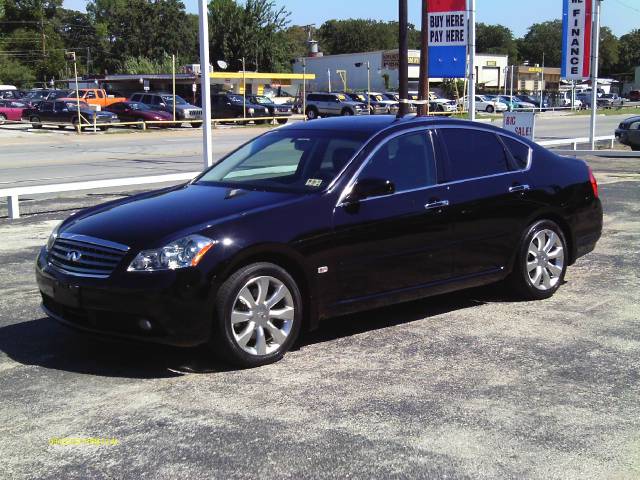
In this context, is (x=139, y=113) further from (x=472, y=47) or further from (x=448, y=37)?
(x=472, y=47)

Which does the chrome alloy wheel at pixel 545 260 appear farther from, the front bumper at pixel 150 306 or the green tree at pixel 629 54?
the green tree at pixel 629 54

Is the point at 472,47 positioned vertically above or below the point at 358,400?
above

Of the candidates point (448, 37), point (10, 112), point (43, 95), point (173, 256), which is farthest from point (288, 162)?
point (43, 95)

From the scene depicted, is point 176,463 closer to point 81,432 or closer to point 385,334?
point 81,432

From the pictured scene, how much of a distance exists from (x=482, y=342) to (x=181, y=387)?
2256 millimetres

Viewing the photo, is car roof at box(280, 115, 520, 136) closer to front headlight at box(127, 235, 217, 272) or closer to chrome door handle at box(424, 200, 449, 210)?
chrome door handle at box(424, 200, 449, 210)

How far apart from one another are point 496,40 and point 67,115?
13201cm

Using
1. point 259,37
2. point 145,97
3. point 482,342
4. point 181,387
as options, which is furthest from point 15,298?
point 259,37

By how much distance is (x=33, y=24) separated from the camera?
116 m

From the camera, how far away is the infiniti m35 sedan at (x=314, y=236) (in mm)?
4715

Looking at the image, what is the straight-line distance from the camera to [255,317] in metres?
4.95

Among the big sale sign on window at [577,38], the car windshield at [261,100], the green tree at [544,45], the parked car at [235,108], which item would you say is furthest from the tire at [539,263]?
the green tree at [544,45]

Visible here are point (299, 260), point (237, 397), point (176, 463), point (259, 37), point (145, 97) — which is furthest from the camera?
point (259, 37)

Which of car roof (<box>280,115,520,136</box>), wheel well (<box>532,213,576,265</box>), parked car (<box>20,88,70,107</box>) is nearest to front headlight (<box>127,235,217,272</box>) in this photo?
car roof (<box>280,115,520,136</box>)
